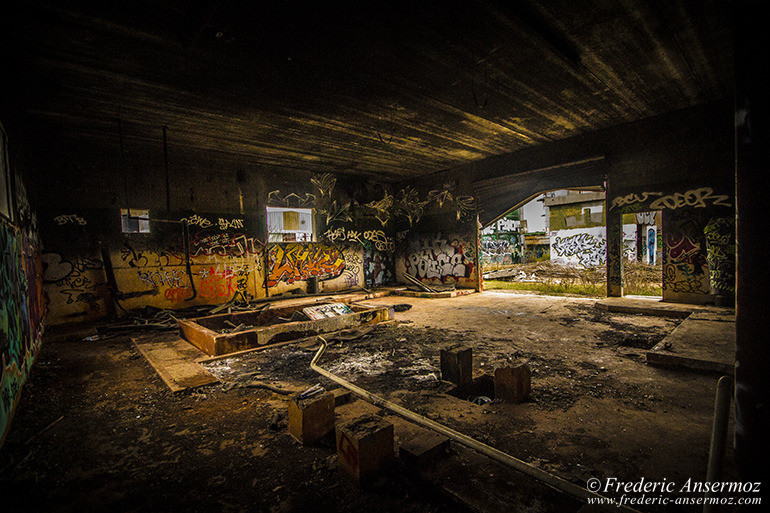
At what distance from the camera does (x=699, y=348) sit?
4.14 meters

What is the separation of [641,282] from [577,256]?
6623 mm

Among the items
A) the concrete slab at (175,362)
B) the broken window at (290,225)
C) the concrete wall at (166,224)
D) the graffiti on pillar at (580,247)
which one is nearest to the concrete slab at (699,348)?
the concrete slab at (175,362)

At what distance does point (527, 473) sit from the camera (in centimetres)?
197

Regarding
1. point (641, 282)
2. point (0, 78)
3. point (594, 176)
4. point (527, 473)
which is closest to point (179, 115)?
point (0, 78)

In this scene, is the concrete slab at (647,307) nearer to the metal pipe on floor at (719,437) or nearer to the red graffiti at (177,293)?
the metal pipe on floor at (719,437)

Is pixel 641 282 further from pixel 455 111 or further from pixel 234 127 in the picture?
pixel 234 127

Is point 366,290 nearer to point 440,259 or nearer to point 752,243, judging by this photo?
point 440,259

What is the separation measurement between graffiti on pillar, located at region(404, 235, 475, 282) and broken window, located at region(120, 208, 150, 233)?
8.55m

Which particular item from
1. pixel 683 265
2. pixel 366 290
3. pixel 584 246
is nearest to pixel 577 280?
pixel 683 265

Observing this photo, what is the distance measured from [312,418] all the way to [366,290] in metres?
9.05

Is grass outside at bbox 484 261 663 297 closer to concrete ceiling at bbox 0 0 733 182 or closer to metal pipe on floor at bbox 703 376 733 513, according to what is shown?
concrete ceiling at bbox 0 0 733 182

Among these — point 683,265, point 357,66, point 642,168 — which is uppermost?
point 357,66

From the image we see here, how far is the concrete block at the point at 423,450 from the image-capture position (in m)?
2.14

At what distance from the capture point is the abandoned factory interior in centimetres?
206
